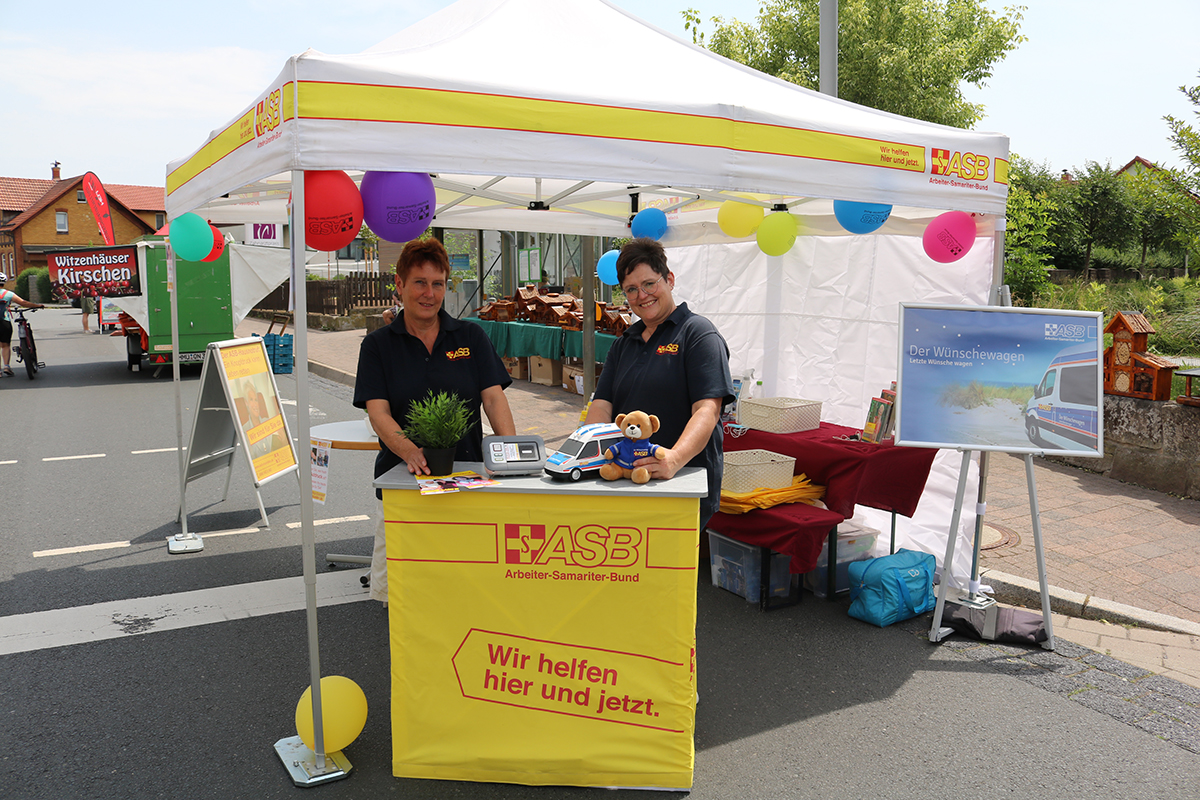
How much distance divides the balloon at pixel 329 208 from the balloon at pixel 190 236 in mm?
2648

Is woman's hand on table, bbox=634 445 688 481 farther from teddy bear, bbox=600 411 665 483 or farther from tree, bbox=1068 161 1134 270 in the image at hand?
tree, bbox=1068 161 1134 270

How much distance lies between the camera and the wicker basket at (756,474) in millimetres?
4609

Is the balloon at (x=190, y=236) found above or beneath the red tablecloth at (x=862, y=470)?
above

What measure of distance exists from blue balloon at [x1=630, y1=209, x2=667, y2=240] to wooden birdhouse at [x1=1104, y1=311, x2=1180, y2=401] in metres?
4.01

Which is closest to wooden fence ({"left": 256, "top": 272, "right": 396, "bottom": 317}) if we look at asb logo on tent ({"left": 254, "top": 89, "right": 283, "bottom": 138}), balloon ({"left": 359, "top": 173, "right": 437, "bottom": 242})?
balloon ({"left": 359, "top": 173, "right": 437, "bottom": 242})

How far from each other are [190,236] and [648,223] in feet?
10.6

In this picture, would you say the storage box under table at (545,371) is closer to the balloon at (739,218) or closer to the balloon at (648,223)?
the balloon at (648,223)

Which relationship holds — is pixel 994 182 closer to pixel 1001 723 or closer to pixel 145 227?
pixel 1001 723

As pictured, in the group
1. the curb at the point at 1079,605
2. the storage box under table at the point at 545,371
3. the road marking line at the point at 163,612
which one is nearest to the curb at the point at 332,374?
the storage box under table at the point at 545,371

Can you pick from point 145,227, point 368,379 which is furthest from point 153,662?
point 145,227

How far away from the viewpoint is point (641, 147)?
332 cm

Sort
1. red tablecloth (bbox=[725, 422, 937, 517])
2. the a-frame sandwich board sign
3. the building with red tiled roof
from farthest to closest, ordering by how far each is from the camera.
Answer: the building with red tiled roof
the a-frame sandwich board sign
red tablecloth (bbox=[725, 422, 937, 517])

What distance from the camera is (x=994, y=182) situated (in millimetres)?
4336

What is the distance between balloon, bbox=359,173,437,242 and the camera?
3363 millimetres
